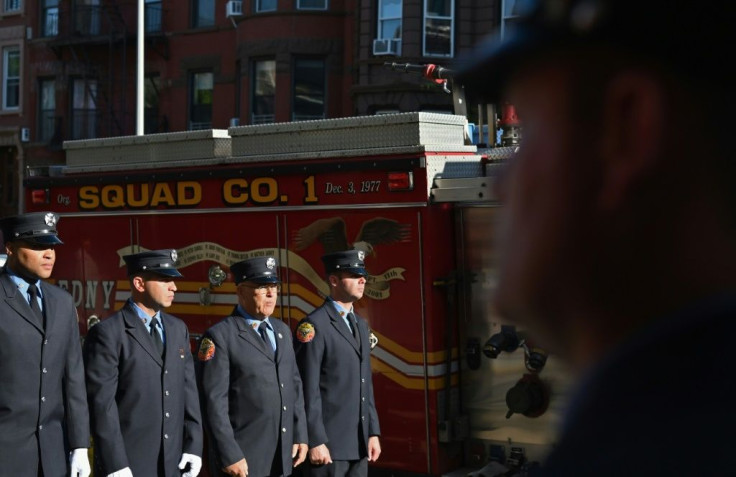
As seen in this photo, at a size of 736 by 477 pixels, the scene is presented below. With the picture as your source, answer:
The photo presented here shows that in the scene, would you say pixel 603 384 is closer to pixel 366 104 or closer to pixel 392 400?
pixel 392 400

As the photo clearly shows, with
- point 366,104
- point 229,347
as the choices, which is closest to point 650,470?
point 229,347

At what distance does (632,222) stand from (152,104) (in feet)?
91.5

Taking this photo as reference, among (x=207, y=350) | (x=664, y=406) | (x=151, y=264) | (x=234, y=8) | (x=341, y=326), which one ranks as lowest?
(x=207, y=350)

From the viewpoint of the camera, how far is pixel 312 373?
7.24m

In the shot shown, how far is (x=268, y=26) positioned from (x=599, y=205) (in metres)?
24.8

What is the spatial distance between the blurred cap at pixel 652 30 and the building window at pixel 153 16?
27.8 m

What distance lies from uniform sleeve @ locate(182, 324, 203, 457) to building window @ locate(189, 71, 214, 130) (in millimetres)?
20857

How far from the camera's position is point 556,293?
1062 mm

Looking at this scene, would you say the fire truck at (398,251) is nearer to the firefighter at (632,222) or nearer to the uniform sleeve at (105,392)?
the uniform sleeve at (105,392)

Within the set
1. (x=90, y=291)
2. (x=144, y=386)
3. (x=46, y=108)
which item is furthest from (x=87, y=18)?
(x=144, y=386)

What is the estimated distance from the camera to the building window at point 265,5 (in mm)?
25312

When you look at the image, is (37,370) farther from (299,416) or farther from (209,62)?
(209,62)

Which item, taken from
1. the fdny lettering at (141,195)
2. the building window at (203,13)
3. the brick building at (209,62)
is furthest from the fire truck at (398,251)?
the building window at (203,13)

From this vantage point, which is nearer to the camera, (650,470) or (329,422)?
(650,470)
